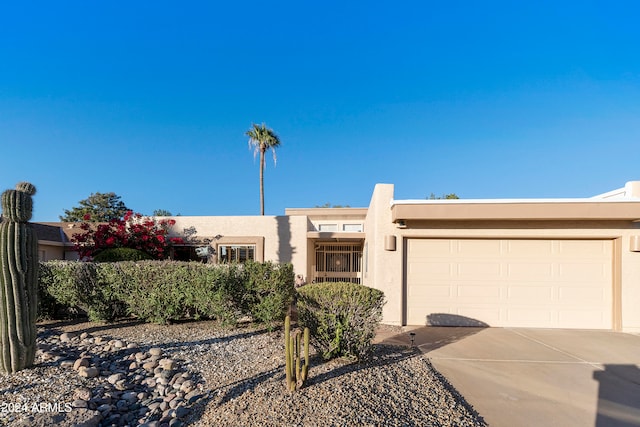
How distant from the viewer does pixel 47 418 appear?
3521mm

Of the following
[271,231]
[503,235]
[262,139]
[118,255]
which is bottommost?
[118,255]

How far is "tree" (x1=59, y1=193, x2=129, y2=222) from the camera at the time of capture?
1481 inches

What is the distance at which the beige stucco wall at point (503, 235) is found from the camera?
27.3 ft

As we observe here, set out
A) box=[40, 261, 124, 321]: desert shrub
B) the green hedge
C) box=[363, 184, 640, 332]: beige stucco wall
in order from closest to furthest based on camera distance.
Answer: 1. the green hedge
2. box=[40, 261, 124, 321]: desert shrub
3. box=[363, 184, 640, 332]: beige stucco wall

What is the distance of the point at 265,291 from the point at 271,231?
6.77m

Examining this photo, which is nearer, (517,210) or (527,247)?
(517,210)

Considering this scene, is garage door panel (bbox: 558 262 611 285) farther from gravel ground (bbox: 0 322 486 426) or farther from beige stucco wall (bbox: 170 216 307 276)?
beige stucco wall (bbox: 170 216 307 276)

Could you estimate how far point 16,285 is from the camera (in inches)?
183

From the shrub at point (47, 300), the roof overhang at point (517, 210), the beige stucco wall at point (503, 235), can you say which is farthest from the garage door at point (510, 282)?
the shrub at point (47, 300)

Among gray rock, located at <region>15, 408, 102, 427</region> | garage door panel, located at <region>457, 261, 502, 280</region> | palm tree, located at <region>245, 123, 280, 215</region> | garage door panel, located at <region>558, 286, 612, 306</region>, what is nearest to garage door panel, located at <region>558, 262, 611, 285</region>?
garage door panel, located at <region>558, 286, 612, 306</region>

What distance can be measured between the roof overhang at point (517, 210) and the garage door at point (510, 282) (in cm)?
85

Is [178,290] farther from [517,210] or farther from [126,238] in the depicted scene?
[517,210]

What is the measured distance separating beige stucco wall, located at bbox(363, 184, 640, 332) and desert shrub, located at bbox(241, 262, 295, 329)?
2.90 m

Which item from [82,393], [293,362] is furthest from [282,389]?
[82,393]
